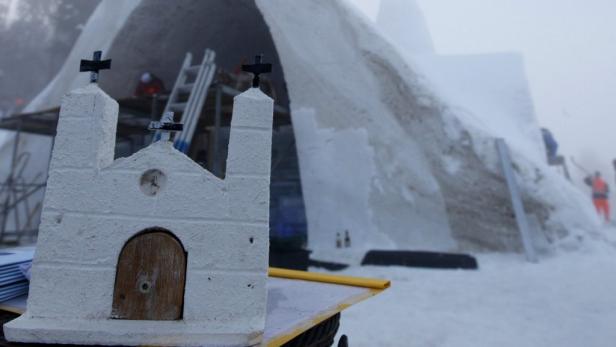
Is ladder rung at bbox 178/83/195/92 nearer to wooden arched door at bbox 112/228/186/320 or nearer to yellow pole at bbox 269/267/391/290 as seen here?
yellow pole at bbox 269/267/391/290

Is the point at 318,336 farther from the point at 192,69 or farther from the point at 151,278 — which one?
the point at 192,69

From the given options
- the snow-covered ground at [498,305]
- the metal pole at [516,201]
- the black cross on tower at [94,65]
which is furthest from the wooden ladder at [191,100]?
the metal pole at [516,201]

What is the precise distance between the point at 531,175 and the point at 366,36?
3570 millimetres

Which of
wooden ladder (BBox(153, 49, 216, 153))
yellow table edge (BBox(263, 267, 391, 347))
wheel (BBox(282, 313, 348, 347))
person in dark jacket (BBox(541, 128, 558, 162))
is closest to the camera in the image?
yellow table edge (BBox(263, 267, 391, 347))

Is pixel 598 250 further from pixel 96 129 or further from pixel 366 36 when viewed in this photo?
pixel 96 129

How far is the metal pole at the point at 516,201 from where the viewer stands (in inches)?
211

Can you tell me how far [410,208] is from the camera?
19.9 ft

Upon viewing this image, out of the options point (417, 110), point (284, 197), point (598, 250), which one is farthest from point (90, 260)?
point (284, 197)

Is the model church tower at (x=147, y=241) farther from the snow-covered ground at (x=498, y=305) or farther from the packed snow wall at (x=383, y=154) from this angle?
the packed snow wall at (x=383, y=154)

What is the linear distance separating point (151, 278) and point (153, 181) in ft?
1.19

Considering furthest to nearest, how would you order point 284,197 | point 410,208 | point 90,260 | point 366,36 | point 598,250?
1. point 284,197
2. point 366,36
3. point 410,208
4. point 598,250
5. point 90,260

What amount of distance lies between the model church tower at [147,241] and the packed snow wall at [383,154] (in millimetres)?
4745

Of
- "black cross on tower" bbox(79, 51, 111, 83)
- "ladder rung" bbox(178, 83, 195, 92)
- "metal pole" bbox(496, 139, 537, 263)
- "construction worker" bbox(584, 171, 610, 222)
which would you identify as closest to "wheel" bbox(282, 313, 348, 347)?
"black cross on tower" bbox(79, 51, 111, 83)

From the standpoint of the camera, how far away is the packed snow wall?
19.0 ft
